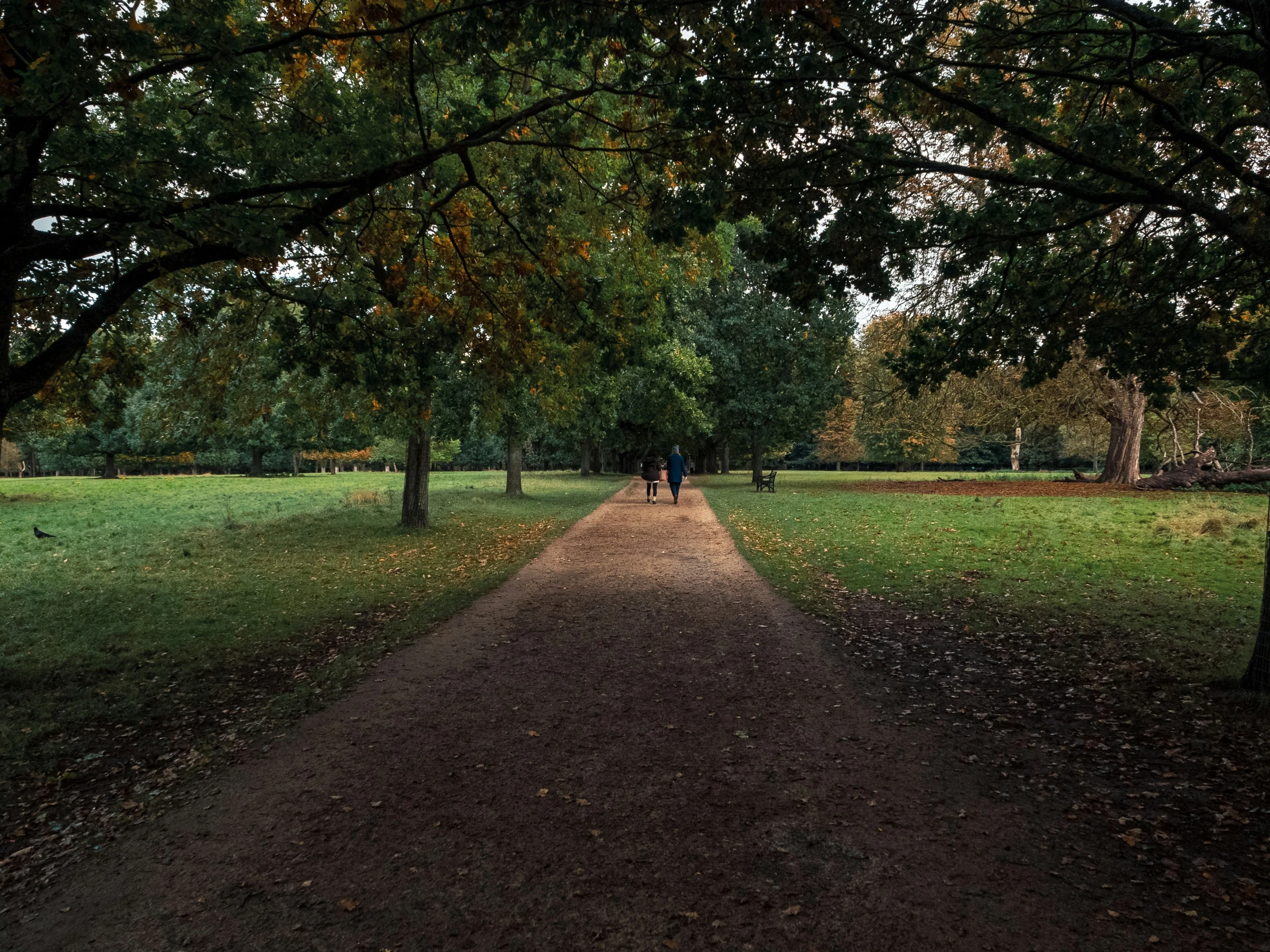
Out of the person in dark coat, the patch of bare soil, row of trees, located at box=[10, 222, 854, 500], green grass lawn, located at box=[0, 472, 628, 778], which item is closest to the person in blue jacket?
the person in dark coat

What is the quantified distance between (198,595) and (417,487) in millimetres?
6622

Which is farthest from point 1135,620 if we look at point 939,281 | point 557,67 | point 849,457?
point 849,457

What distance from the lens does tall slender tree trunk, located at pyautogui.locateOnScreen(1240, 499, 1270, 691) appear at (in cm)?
510

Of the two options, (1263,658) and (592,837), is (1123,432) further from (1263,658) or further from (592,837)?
(592,837)

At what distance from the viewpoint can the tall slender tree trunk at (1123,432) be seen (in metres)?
25.8

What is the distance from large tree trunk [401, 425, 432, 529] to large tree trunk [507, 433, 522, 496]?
9836 mm

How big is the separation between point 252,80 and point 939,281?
11954 millimetres

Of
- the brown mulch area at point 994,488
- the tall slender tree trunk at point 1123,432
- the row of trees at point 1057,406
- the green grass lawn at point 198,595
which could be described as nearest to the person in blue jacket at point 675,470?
the green grass lawn at point 198,595

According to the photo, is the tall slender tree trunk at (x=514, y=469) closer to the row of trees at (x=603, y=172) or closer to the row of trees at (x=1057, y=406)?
the row of trees at (x=1057, y=406)

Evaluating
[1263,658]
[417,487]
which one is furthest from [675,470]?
[1263,658]

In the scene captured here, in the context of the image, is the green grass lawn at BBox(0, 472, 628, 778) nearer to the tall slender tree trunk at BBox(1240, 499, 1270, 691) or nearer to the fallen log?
the tall slender tree trunk at BBox(1240, 499, 1270, 691)

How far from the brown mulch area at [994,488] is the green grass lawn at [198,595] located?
1701cm

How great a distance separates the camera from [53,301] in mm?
6895

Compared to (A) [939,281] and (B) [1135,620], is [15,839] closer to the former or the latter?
(B) [1135,620]
